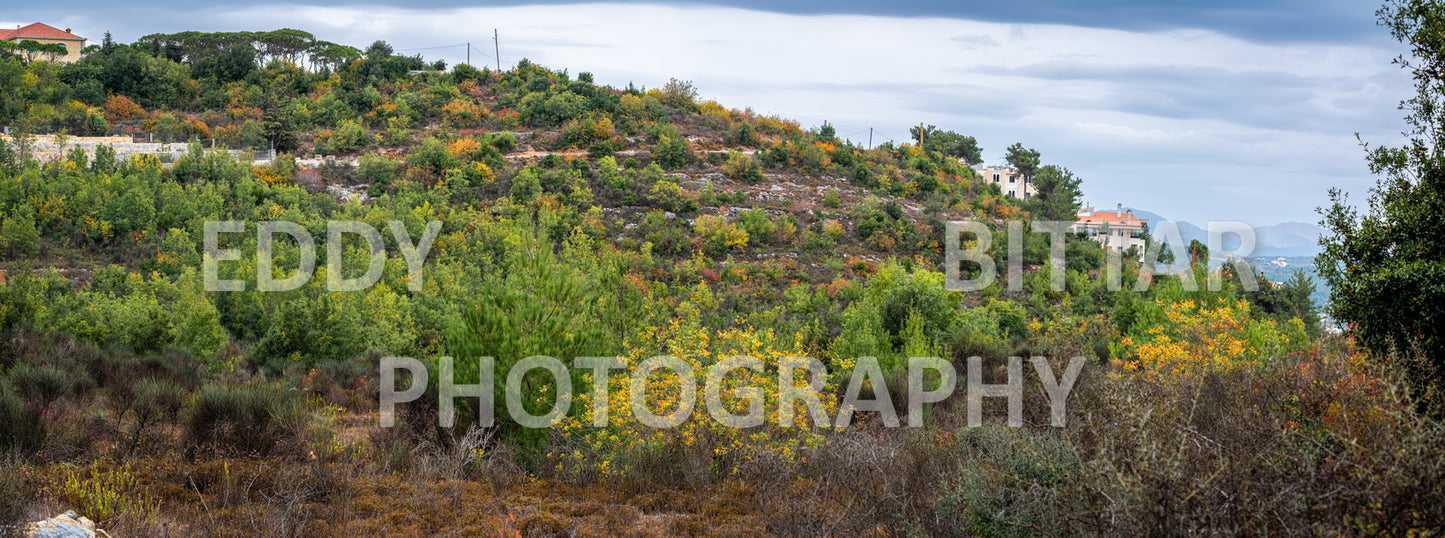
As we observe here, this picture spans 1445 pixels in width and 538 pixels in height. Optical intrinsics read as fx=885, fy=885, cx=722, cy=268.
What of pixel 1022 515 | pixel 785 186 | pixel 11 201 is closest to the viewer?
pixel 1022 515

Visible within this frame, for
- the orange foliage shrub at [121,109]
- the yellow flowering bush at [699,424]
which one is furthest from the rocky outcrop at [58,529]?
the orange foliage shrub at [121,109]

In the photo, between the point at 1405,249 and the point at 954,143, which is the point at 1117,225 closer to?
the point at 954,143

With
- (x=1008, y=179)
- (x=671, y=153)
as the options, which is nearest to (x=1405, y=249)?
(x=671, y=153)

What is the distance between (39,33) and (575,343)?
205 feet

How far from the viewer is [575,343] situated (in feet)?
31.5

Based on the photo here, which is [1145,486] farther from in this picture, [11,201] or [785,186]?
[785,186]

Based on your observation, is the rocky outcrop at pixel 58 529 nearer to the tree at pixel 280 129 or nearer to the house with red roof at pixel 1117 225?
the tree at pixel 280 129

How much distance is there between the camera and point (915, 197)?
4000 centimetres

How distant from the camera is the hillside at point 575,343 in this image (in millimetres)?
5520

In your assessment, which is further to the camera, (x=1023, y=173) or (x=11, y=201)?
(x=1023, y=173)

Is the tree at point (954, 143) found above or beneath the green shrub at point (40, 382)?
above

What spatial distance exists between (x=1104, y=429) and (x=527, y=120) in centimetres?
3824

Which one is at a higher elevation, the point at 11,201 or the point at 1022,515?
the point at 11,201

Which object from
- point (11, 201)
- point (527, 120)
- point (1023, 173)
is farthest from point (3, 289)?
point (1023, 173)
